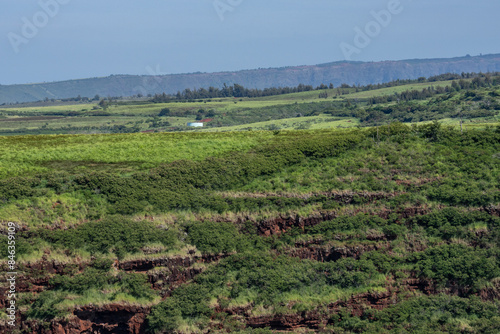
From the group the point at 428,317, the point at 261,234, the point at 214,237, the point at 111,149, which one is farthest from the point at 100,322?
the point at 111,149

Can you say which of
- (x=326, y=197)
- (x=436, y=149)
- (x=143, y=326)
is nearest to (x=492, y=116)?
(x=436, y=149)

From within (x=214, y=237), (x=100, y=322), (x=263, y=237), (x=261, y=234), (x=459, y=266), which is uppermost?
(x=214, y=237)

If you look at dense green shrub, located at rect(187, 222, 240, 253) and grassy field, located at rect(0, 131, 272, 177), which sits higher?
grassy field, located at rect(0, 131, 272, 177)

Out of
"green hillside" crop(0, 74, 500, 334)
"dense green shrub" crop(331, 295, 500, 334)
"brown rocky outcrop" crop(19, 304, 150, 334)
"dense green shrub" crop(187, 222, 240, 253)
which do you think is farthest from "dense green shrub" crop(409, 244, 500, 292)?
"brown rocky outcrop" crop(19, 304, 150, 334)

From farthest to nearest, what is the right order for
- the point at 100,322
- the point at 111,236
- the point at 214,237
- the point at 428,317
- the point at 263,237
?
the point at 263,237 < the point at 214,237 < the point at 111,236 < the point at 100,322 < the point at 428,317

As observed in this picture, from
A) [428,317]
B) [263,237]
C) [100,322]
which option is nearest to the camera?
[428,317]

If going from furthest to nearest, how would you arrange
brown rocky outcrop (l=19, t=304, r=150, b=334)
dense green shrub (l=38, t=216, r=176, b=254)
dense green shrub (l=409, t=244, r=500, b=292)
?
dense green shrub (l=38, t=216, r=176, b=254) < dense green shrub (l=409, t=244, r=500, b=292) < brown rocky outcrop (l=19, t=304, r=150, b=334)

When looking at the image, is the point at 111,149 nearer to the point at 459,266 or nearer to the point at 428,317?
the point at 428,317

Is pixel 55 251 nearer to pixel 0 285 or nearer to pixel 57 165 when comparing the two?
pixel 0 285

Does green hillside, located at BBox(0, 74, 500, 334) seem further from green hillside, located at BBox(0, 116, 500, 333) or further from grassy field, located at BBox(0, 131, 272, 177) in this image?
grassy field, located at BBox(0, 131, 272, 177)

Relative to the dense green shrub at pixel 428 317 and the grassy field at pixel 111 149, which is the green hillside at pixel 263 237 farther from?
the grassy field at pixel 111 149

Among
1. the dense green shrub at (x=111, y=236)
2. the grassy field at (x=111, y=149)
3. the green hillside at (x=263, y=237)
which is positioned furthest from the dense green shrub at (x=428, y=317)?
the grassy field at (x=111, y=149)

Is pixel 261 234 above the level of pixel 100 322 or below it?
above

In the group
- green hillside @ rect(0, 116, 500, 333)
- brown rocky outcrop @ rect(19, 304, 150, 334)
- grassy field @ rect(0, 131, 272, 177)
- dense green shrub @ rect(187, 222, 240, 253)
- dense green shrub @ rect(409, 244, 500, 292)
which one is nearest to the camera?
brown rocky outcrop @ rect(19, 304, 150, 334)
